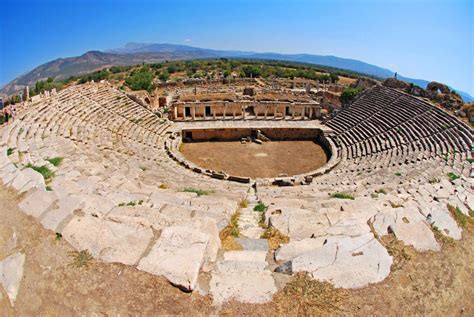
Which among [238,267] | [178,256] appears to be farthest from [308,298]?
[178,256]

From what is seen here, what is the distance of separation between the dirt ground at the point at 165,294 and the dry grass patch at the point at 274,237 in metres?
1.62

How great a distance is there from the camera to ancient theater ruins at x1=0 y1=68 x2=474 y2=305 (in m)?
4.88

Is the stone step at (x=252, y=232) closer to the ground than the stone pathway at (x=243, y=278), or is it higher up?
closer to the ground

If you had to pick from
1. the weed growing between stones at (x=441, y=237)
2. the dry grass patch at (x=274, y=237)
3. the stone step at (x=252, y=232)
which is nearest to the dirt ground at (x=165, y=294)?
the weed growing between stones at (x=441, y=237)

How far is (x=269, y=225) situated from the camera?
7.22 metres

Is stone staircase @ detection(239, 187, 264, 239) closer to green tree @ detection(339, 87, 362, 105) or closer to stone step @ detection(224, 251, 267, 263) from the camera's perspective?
stone step @ detection(224, 251, 267, 263)

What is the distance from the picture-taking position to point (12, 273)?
4391mm

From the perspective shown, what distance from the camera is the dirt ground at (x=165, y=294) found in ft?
13.0

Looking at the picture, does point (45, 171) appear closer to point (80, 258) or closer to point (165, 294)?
point (80, 258)

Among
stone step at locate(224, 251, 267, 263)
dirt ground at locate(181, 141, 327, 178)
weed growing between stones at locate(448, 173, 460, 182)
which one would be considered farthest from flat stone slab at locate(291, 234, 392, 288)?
dirt ground at locate(181, 141, 327, 178)

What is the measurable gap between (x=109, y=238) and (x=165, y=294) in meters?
1.63

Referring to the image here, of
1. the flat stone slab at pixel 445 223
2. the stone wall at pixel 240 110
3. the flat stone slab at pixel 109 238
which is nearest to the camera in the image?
the flat stone slab at pixel 109 238

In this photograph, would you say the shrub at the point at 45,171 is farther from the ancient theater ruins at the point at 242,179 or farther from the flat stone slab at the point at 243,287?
the flat stone slab at the point at 243,287

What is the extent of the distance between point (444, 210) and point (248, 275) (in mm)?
6111
